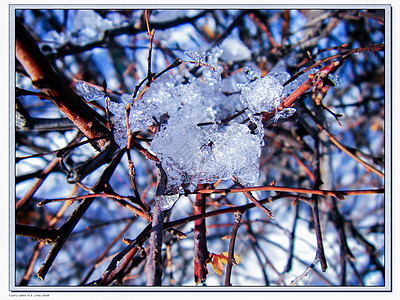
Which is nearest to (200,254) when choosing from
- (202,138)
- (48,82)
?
(202,138)

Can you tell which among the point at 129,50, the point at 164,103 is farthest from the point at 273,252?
the point at 129,50

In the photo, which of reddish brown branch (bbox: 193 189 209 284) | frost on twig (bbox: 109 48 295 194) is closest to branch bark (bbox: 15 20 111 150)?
frost on twig (bbox: 109 48 295 194)

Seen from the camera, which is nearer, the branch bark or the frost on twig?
the branch bark

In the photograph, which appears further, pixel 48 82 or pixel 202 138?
pixel 202 138

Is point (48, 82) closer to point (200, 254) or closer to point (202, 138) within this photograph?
point (202, 138)

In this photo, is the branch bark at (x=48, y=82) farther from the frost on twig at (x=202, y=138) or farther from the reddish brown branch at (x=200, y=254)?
the reddish brown branch at (x=200, y=254)

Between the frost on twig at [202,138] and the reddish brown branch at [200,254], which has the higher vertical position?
the frost on twig at [202,138]

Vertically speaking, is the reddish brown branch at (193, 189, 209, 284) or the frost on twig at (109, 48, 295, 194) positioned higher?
the frost on twig at (109, 48, 295, 194)

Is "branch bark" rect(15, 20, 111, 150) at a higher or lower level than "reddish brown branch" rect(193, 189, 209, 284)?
higher

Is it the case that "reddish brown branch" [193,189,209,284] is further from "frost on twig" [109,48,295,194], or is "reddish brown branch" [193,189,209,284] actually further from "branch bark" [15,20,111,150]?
"branch bark" [15,20,111,150]

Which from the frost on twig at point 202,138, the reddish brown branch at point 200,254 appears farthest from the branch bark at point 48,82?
the reddish brown branch at point 200,254
